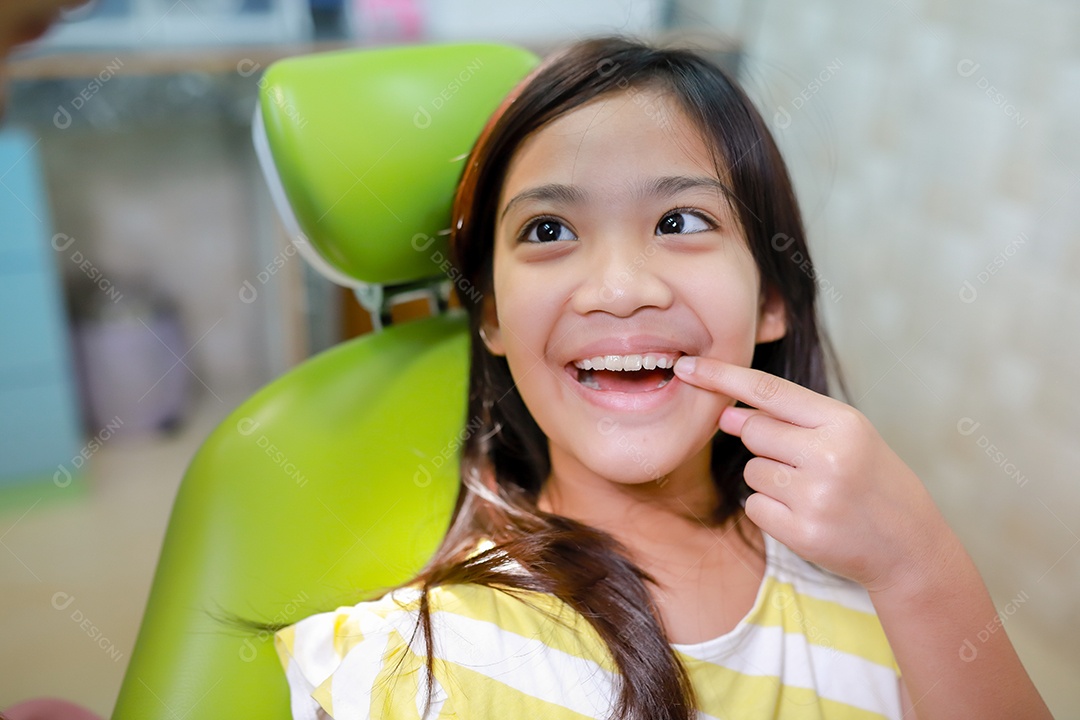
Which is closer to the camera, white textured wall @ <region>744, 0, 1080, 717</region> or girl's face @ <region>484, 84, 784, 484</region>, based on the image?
girl's face @ <region>484, 84, 784, 484</region>

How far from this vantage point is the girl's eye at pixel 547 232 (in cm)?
93

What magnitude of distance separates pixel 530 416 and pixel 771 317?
291 mm

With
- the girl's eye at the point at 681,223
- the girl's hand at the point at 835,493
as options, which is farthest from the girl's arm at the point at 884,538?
the girl's eye at the point at 681,223

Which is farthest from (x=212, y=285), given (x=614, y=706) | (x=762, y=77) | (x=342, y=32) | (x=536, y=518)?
(x=614, y=706)

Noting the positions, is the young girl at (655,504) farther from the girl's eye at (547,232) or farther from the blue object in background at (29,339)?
the blue object in background at (29,339)

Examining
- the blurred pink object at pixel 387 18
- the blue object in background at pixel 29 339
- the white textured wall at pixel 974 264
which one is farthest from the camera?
the blurred pink object at pixel 387 18

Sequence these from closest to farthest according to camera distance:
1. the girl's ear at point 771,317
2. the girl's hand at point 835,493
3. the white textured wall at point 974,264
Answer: the girl's hand at point 835,493
the girl's ear at point 771,317
the white textured wall at point 974,264

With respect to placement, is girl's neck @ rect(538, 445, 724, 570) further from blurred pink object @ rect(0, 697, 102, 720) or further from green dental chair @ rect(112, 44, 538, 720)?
blurred pink object @ rect(0, 697, 102, 720)

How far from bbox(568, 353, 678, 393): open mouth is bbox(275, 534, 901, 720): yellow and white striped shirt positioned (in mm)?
210

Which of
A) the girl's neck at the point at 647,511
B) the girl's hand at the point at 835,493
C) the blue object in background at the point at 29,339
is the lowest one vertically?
the blue object in background at the point at 29,339

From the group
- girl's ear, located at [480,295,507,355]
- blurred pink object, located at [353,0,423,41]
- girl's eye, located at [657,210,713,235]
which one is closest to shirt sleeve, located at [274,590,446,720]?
girl's ear, located at [480,295,507,355]

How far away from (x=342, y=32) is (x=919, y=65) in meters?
1.34

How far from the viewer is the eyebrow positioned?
2.95 ft

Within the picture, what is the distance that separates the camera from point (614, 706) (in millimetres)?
856
